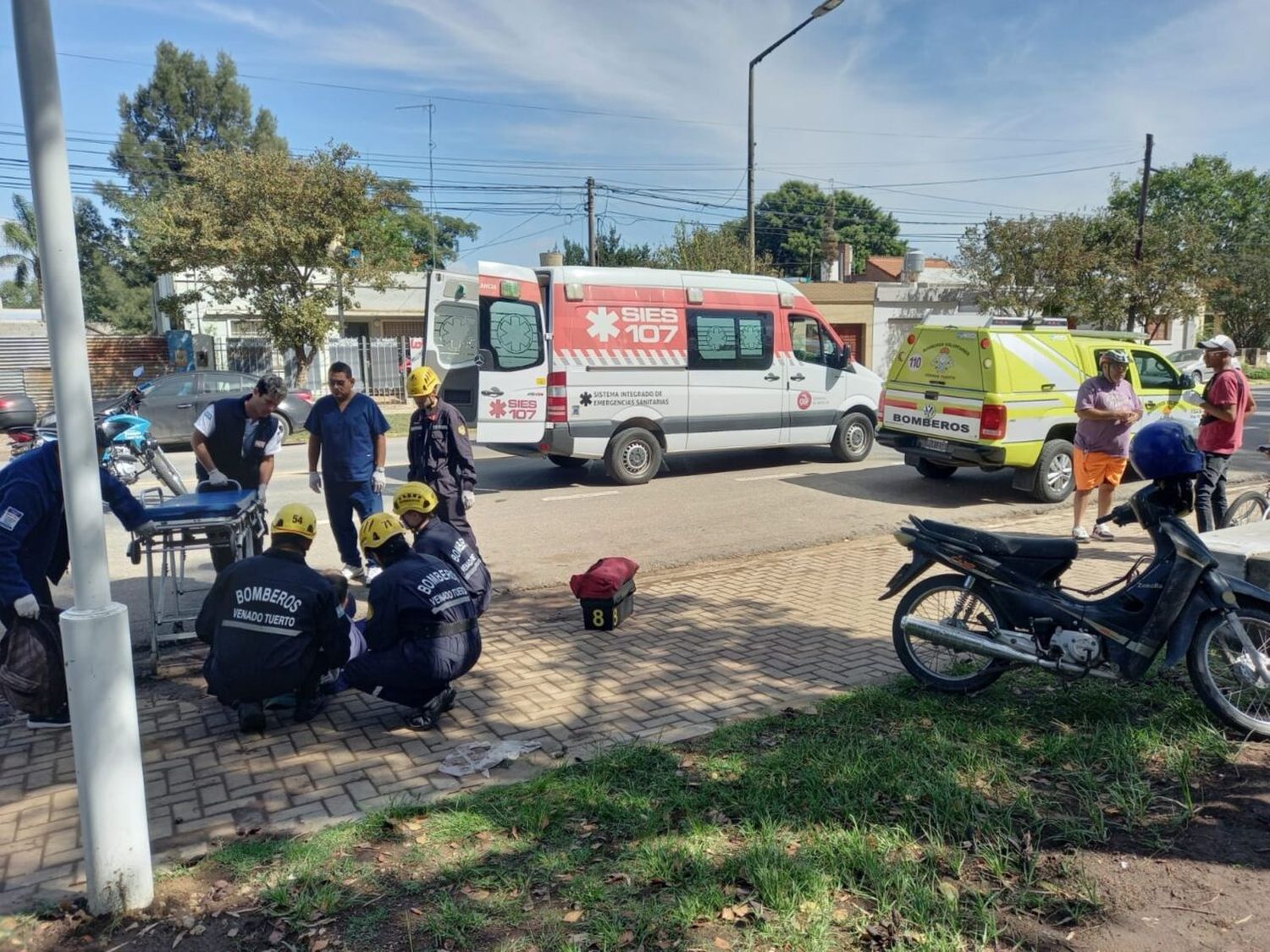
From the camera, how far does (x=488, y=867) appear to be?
3240mm

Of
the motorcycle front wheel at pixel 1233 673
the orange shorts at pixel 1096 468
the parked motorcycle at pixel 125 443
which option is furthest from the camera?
the orange shorts at pixel 1096 468

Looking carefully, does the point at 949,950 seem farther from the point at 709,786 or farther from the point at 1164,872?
the point at 709,786

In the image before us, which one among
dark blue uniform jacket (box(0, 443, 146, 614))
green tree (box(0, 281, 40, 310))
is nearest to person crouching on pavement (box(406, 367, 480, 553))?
dark blue uniform jacket (box(0, 443, 146, 614))

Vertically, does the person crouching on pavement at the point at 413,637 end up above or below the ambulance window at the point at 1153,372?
below

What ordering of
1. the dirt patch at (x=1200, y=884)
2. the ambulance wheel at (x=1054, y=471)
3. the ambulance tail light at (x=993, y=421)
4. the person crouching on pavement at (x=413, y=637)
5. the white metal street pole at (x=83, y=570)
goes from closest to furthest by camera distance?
1. the white metal street pole at (x=83, y=570)
2. the dirt patch at (x=1200, y=884)
3. the person crouching on pavement at (x=413, y=637)
4. the ambulance tail light at (x=993, y=421)
5. the ambulance wheel at (x=1054, y=471)

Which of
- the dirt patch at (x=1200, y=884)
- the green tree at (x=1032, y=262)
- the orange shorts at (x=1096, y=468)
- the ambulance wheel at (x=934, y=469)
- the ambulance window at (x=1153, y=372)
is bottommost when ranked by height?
the dirt patch at (x=1200, y=884)

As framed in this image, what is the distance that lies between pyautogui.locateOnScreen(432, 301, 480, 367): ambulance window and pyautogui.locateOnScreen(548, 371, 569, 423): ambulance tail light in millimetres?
1016

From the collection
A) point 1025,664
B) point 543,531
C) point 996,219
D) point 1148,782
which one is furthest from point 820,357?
point 996,219

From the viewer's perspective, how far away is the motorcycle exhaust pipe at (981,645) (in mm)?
4422

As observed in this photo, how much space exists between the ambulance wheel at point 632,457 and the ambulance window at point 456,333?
7.07ft

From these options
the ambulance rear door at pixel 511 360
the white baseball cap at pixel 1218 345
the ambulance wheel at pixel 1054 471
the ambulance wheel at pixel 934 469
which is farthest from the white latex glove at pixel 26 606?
the ambulance wheel at pixel 934 469

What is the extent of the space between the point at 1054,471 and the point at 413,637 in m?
8.52

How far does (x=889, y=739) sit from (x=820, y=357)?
32.9 ft

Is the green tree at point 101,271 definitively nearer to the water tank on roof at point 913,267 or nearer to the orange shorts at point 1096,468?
the water tank on roof at point 913,267
